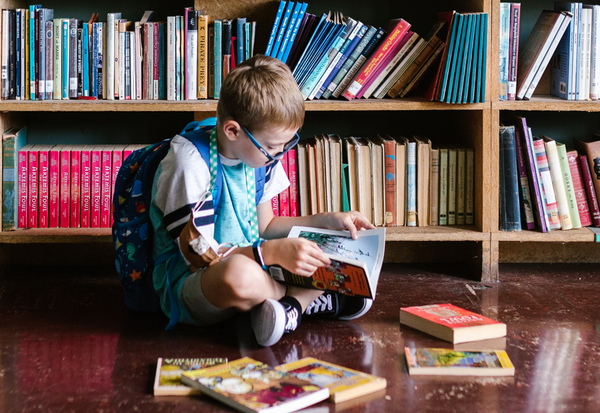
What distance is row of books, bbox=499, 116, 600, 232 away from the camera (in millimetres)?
2105

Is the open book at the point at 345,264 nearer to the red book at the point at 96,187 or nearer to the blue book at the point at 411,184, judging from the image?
the blue book at the point at 411,184

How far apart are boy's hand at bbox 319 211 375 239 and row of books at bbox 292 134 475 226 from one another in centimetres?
42

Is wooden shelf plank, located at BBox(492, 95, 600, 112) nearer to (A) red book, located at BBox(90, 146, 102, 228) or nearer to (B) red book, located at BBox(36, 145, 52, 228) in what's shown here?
(A) red book, located at BBox(90, 146, 102, 228)

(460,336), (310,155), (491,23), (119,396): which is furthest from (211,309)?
(491,23)

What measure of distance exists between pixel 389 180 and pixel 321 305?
1.92ft

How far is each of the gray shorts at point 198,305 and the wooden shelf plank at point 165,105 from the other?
2.08 feet

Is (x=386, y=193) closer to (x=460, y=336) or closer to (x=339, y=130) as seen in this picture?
(x=339, y=130)

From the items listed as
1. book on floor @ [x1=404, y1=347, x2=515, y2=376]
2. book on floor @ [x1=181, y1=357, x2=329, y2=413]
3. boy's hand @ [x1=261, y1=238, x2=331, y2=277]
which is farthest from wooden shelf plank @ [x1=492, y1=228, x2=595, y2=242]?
book on floor @ [x1=181, y1=357, x2=329, y2=413]

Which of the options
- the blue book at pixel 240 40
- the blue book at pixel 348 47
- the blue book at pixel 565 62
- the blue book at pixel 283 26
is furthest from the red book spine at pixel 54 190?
the blue book at pixel 565 62

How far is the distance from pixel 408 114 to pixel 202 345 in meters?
1.19

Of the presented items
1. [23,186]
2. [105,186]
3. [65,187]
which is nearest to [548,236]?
[105,186]

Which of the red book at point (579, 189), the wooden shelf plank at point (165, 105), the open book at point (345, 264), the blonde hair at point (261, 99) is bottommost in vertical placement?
the open book at point (345, 264)

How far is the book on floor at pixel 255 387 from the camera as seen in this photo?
118cm

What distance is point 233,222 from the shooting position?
1.67m
